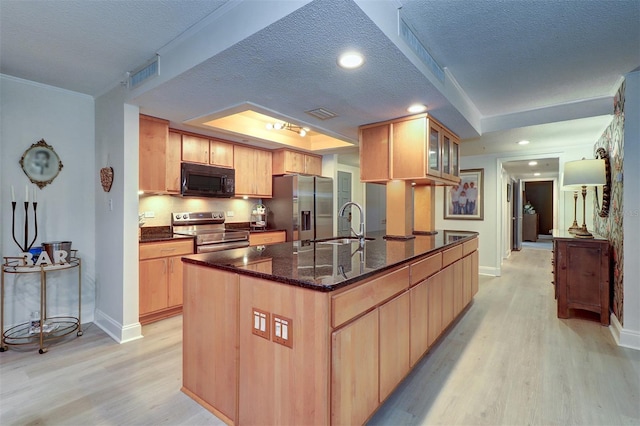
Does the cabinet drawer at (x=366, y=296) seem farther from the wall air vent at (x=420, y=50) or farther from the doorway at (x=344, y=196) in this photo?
the doorway at (x=344, y=196)

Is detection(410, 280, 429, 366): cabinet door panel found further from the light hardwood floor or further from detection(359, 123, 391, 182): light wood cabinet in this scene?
detection(359, 123, 391, 182): light wood cabinet

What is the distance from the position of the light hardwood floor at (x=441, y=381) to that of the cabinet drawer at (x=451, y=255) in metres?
0.69

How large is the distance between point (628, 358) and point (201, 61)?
3.84 metres

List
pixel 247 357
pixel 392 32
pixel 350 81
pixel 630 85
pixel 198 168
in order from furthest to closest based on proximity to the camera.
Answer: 1. pixel 198 168
2. pixel 630 85
3. pixel 350 81
4. pixel 392 32
5. pixel 247 357

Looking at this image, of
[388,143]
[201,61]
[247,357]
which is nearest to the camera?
[247,357]

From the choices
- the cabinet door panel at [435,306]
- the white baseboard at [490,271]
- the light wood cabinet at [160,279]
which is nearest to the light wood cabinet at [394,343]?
the cabinet door panel at [435,306]

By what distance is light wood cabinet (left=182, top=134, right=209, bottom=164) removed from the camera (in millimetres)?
3838

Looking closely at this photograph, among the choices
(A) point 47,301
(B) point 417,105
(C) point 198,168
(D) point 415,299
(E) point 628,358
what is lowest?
(E) point 628,358

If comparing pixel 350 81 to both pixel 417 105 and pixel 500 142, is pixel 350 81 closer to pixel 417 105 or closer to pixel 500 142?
pixel 417 105

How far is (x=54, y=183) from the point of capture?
3.07 meters

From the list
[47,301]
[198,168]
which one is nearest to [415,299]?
[198,168]

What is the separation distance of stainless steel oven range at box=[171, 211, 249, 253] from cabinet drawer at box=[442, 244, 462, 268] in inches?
97.1

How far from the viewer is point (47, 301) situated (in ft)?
10.0

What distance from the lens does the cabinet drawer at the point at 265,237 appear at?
14.3ft
